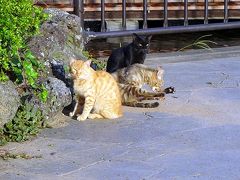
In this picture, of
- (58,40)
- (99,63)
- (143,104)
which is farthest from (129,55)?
(58,40)

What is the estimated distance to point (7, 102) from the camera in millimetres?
5953

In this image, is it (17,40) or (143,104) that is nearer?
(17,40)

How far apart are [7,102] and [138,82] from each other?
218 centimetres

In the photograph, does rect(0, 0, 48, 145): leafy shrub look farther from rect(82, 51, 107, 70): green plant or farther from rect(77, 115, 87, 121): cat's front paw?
rect(82, 51, 107, 70): green plant

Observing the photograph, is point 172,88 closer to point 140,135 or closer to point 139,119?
point 139,119

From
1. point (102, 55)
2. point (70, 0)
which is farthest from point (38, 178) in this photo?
point (70, 0)

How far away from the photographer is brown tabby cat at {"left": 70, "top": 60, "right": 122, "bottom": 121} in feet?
22.0

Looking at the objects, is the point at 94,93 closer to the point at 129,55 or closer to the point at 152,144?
the point at 152,144

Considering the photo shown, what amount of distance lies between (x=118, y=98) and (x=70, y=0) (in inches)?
191

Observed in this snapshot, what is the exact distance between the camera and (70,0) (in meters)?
11.4

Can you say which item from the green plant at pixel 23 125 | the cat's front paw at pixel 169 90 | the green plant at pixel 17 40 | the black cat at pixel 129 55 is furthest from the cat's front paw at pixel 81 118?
the black cat at pixel 129 55

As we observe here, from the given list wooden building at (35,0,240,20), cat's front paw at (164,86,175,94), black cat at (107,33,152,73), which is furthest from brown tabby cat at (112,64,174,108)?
wooden building at (35,0,240,20)

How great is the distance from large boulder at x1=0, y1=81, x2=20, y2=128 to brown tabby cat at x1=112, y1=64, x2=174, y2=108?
1504 mm

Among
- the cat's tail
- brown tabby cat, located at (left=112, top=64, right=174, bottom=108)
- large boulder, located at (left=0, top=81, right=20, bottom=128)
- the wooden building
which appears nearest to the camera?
large boulder, located at (left=0, top=81, right=20, bottom=128)
